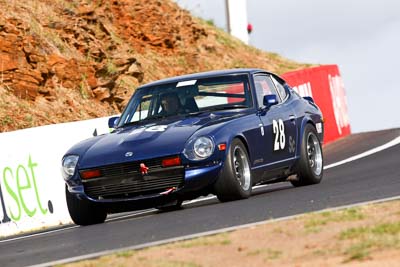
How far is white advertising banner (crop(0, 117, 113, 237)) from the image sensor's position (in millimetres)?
15180

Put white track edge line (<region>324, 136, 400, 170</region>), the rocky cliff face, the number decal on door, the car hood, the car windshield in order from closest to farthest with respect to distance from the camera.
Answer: the car hood, the car windshield, the number decal on door, white track edge line (<region>324, 136, 400, 170</region>), the rocky cliff face

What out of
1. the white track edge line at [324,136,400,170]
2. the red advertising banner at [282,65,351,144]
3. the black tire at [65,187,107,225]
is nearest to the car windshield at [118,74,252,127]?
the black tire at [65,187,107,225]

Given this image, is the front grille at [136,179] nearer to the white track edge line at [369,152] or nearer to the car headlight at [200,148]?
the car headlight at [200,148]

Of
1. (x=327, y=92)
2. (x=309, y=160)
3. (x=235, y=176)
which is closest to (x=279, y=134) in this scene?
(x=309, y=160)

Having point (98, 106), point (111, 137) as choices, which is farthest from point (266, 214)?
point (98, 106)

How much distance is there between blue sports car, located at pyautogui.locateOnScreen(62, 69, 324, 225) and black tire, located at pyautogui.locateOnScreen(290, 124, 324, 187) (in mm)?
20

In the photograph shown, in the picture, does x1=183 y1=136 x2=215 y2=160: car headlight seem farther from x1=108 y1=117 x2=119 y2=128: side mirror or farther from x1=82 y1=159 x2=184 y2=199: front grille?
x1=108 y1=117 x2=119 y2=128: side mirror

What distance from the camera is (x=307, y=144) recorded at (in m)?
15.2

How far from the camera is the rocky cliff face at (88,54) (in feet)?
84.0

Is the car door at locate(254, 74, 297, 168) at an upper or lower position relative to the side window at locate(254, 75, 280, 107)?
lower

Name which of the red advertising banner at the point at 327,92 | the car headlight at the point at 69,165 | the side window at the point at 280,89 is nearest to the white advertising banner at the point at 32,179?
the car headlight at the point at 69,165

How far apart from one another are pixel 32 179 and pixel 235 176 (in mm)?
3595

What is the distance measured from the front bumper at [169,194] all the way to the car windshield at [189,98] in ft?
4.01

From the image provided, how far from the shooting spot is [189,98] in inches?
550
